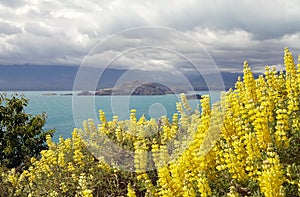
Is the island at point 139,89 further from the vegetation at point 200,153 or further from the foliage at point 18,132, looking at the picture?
the foliage at point 18,132

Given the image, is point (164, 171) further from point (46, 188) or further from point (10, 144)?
point (10, 144)

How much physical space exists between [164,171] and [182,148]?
1.64 ft

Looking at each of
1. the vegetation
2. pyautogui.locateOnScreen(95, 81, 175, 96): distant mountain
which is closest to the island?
pyautogui.locateOnScreen(95, 81, 175, 96): distant mountain

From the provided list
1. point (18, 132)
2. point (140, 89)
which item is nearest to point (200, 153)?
point (140, 89)

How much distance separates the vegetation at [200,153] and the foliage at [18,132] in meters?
4.80

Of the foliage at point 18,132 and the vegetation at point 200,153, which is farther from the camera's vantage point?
the foliage at point 18,132

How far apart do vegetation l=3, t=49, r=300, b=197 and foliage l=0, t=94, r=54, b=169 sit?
4.80m

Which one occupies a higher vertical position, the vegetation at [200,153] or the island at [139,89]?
the island at [139,89]

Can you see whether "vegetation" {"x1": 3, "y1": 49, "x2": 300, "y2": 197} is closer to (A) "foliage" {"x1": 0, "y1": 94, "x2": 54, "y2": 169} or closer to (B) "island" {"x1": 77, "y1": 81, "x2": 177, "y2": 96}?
(B) "island" {"x1": 77, "y1": 81, "x2": 177, "y2": 96}

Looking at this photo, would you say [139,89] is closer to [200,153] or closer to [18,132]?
[200,153]

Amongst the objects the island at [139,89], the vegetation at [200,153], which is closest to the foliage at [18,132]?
the vegetation at [200,153]

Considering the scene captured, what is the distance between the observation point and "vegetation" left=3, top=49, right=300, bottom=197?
4699mm

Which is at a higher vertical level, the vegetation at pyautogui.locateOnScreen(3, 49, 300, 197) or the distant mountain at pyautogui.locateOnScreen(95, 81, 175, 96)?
the distant mountain at pyautogui.locateOnScreen(95, 81, 175, 96)

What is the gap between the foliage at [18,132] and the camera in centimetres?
1456
